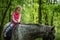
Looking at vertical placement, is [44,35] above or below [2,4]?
below

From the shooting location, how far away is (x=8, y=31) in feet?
25.9

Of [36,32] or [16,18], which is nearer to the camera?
[16,18]

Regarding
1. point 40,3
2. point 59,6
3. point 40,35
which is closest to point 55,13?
point 59,6

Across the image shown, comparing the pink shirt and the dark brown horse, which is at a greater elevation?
the pink shirt

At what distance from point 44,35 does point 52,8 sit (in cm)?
1694

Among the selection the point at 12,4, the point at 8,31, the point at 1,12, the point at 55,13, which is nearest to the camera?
the point at 8,31

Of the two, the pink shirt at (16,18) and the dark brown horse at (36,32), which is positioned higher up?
the pink shirt at (16,18)

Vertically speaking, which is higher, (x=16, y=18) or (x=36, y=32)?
(x=16, y=18)

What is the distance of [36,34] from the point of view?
8523 mm

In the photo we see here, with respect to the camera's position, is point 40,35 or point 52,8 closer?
point 40,35

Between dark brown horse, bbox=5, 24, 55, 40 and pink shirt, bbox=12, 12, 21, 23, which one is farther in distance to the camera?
dark brown horse, bbox=5, 24, 55, 40

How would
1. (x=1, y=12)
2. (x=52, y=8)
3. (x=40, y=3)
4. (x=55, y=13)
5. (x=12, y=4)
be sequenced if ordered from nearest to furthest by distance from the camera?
1. (x=12, y=4)
2. (x=1, y=12)
3. (x=40, y=3)
4. (x=52, y=8)
5. (x=55, y=13)

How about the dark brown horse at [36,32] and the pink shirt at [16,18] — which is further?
the dark brown horse at [36,32]

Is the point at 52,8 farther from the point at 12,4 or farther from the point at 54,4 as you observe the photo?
the point at 12,4
